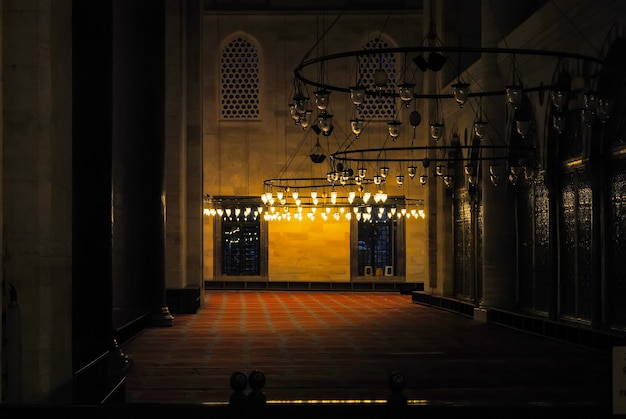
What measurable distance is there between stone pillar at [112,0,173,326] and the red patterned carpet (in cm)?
87

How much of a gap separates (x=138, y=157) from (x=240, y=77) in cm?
1428

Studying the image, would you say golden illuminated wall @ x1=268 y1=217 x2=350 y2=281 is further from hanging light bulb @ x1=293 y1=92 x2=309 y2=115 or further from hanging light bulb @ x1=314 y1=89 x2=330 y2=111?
hanging light bulb @ x1=314 y1=89 x2=330 y2=111

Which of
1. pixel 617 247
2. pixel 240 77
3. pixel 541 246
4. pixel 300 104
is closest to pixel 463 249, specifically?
pixel 541 246

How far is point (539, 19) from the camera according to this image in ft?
46.5

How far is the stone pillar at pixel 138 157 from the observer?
47.0 feet

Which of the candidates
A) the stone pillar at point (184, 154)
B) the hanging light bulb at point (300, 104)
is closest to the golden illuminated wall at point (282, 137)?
the stone pillar at point (184, 154)

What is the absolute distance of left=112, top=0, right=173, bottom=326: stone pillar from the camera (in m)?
14.3

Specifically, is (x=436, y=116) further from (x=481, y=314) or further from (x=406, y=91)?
(x=406, y=91)

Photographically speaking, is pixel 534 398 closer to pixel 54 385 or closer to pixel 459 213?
pixel 54 385

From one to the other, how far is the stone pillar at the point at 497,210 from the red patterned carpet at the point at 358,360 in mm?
785

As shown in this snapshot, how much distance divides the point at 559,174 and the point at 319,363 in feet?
18.3

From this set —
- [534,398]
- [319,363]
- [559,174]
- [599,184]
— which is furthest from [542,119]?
[534,398]

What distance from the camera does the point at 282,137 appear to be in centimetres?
2816

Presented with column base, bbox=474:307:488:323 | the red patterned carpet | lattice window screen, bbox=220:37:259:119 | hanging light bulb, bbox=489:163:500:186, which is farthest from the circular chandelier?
the red patterned carpet
